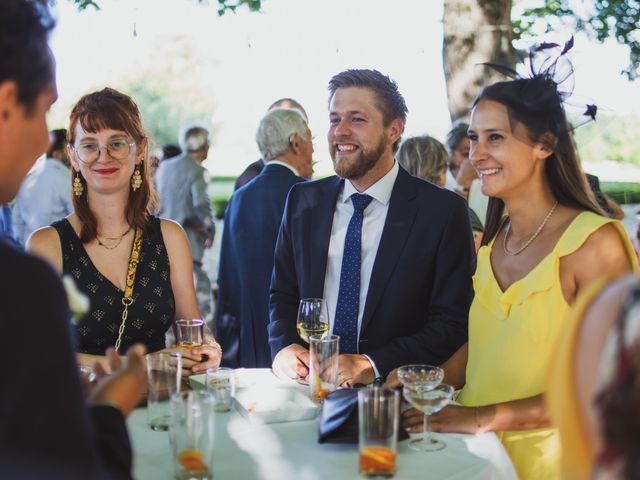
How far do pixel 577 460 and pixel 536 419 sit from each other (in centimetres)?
119

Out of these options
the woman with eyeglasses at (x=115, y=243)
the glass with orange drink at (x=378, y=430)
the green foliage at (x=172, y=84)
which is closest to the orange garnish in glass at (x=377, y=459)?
the glass with orange drink at (x=378, y=430)

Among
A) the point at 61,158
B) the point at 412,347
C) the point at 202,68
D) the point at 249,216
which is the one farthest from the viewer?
the point at 202,68

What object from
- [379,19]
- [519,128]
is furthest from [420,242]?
[379,19]

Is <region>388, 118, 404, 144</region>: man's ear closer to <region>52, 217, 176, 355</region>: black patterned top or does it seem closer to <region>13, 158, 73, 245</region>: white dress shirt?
<region>52, 217, 176, 355</region>: black patterned top

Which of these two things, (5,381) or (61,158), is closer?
(5,381)

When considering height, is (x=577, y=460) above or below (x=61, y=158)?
below

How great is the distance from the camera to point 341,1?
9375mm

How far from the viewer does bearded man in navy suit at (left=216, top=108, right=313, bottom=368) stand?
4.80m

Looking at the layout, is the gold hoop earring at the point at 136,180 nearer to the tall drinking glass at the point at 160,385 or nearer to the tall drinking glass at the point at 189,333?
the tall drinking glass at the point at 189,333

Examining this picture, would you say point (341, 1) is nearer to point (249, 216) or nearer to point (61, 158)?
point (61, 158)

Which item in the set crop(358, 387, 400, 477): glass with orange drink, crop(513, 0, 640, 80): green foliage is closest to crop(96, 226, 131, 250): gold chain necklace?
crop(358, 387, 400, 477): glass with orange drink

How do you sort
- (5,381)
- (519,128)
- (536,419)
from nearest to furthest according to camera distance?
(5,381)
(536,419)
(519,128)

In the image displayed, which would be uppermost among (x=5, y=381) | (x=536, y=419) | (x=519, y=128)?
(x=519, y=128)

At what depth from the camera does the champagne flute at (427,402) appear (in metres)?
2.07
